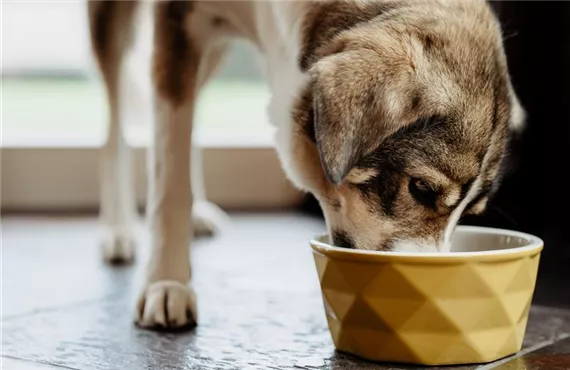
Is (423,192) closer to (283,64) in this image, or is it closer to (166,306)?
(283,64)

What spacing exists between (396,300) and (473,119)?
0.30m

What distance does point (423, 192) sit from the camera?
127 centimetres

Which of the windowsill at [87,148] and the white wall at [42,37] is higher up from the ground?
the white wall at [42,37]

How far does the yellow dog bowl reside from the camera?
1124mm

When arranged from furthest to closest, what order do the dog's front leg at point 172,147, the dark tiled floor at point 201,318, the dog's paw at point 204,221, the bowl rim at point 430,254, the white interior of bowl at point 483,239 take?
the dog's paw at point 204,221 → the dog's front leg at point 172,147 → the white interior of bowl at point 483,239 → the dark tiled floor at point 201,318 → the bowl rim at point 430,254

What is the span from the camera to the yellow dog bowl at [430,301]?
112 cm

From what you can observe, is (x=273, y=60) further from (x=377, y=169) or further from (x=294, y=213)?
(x=294, y=213)

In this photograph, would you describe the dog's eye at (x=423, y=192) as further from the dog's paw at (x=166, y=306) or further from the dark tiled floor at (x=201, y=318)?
the dog's paw at (x=166, y=306)

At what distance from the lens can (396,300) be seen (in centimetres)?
114

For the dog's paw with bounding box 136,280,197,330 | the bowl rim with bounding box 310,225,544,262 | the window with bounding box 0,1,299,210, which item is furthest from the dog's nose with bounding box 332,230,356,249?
the window with bounding box 0,1,299,210

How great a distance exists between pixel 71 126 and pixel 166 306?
89.8 inches

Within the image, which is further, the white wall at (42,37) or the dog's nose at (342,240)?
the white wall at (42,37)

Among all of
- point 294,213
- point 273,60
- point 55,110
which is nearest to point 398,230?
point 273,60

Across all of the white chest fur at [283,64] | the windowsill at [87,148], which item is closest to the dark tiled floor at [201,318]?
the white chest fur at [283,64]
